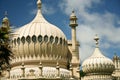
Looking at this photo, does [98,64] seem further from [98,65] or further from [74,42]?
[74,42]

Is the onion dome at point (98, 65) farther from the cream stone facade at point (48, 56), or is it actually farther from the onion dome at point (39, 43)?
the onion dome at point (39, 43)

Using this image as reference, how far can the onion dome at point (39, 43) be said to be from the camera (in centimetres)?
4166

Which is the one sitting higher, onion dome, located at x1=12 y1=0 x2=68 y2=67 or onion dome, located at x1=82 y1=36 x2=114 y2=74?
onion dome, located at x1=12 y1=0 x2=68 y2=67

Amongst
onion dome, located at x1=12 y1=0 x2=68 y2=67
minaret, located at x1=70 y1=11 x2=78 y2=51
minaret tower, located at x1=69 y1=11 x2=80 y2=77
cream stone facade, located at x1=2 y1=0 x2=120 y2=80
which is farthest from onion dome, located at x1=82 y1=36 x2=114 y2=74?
onion dome, located at x1=12 y1=0 x2=68 y2=67

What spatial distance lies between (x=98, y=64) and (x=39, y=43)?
872cm

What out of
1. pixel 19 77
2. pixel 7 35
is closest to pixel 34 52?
pixel 19 77

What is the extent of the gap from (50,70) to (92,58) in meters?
8.50

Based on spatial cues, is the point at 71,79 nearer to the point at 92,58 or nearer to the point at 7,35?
the point at 92,58

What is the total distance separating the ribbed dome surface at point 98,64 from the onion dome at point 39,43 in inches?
147

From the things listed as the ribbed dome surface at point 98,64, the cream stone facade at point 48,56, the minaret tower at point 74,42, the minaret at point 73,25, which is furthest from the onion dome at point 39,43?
the ribbed dome surface at point 98,64

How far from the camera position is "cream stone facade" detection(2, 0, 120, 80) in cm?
3919

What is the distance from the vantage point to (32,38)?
4194 cm

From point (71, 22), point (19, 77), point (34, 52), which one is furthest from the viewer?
point (71, 22)

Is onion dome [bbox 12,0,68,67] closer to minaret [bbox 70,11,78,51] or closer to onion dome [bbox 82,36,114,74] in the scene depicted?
minaret [bbox 70,11,78,51]
